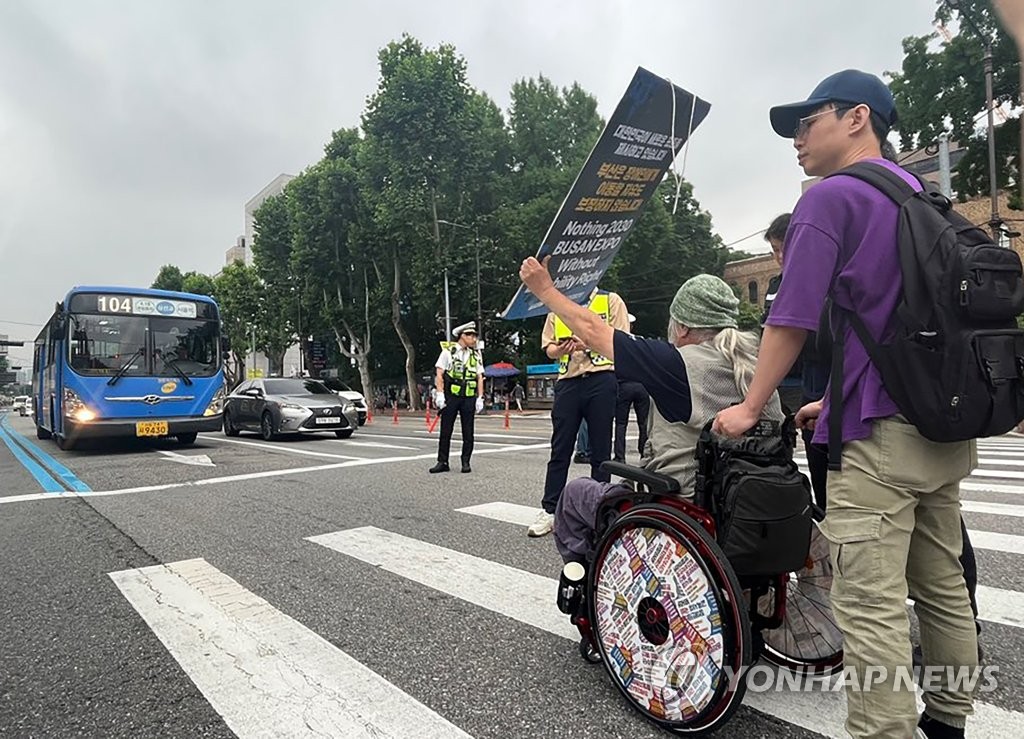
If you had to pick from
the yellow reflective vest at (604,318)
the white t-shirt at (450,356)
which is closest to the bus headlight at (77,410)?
the white t-shirt at (450,356)

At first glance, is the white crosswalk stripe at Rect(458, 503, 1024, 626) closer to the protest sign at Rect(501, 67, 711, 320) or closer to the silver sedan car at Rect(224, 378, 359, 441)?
the protest sign at Rect(501, 67, 711, 320)

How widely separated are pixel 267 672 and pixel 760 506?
1.96m

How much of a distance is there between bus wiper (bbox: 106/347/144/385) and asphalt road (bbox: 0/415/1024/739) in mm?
5056

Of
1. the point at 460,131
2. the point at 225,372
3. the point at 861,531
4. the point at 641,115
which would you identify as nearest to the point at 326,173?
the point at 460,131

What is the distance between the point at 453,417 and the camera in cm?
796

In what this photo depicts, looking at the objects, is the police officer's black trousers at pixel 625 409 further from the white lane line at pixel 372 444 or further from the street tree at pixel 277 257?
the street tree at pixel 277 257

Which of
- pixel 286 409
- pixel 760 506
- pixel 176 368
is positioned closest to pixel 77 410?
pixel 176 368

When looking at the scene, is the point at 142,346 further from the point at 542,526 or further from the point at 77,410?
the point at 542,526

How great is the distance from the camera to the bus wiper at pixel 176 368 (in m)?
11.8

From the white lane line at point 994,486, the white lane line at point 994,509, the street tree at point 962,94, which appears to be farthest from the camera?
the street tree at point 962,94

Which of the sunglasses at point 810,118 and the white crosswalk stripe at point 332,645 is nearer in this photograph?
the sunglasses at point 810,118

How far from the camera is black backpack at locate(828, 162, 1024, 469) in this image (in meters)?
1.52

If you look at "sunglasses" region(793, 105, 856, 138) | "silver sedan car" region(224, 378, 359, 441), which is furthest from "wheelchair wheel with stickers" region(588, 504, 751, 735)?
"silver sedan car" region(224, 378, 359, 441)

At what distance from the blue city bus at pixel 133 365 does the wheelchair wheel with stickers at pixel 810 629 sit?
11250mm
